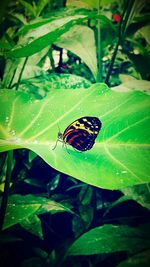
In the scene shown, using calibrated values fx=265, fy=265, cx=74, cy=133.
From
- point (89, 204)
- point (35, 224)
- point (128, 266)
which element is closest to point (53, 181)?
point (89, 204)

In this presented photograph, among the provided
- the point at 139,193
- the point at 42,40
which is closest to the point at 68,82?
the point at 42,40

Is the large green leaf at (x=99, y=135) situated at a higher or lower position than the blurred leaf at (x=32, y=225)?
higher

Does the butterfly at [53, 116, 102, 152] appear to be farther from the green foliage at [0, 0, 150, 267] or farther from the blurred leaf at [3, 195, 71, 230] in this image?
the blurred leaf at [3, 195, 71, 230]

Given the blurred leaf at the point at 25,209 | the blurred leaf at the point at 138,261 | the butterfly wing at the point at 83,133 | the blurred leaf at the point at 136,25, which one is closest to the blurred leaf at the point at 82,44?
the blurred leaf at the point at 136,25

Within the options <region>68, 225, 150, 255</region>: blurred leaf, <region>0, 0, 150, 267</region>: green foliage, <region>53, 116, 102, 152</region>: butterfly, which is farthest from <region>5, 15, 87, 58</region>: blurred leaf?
<region>68, 225, 150, 255</region>: blurred leaf

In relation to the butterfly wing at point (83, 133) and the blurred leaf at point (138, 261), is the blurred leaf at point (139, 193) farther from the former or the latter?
the butterfly wing at point (83, 133)

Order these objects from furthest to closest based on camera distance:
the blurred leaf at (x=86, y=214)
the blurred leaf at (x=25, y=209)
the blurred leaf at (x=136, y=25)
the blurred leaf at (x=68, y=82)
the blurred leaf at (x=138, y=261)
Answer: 1. the blurred leaf at (x=136, y=25)
2. the blurred leaf at (x=68, y=82)
3. the blurred leaf at (x=86, y=214)
4. the blurred leaf at (x=25, y=209)
5. the blurred leaf at (x=138, y=261)
